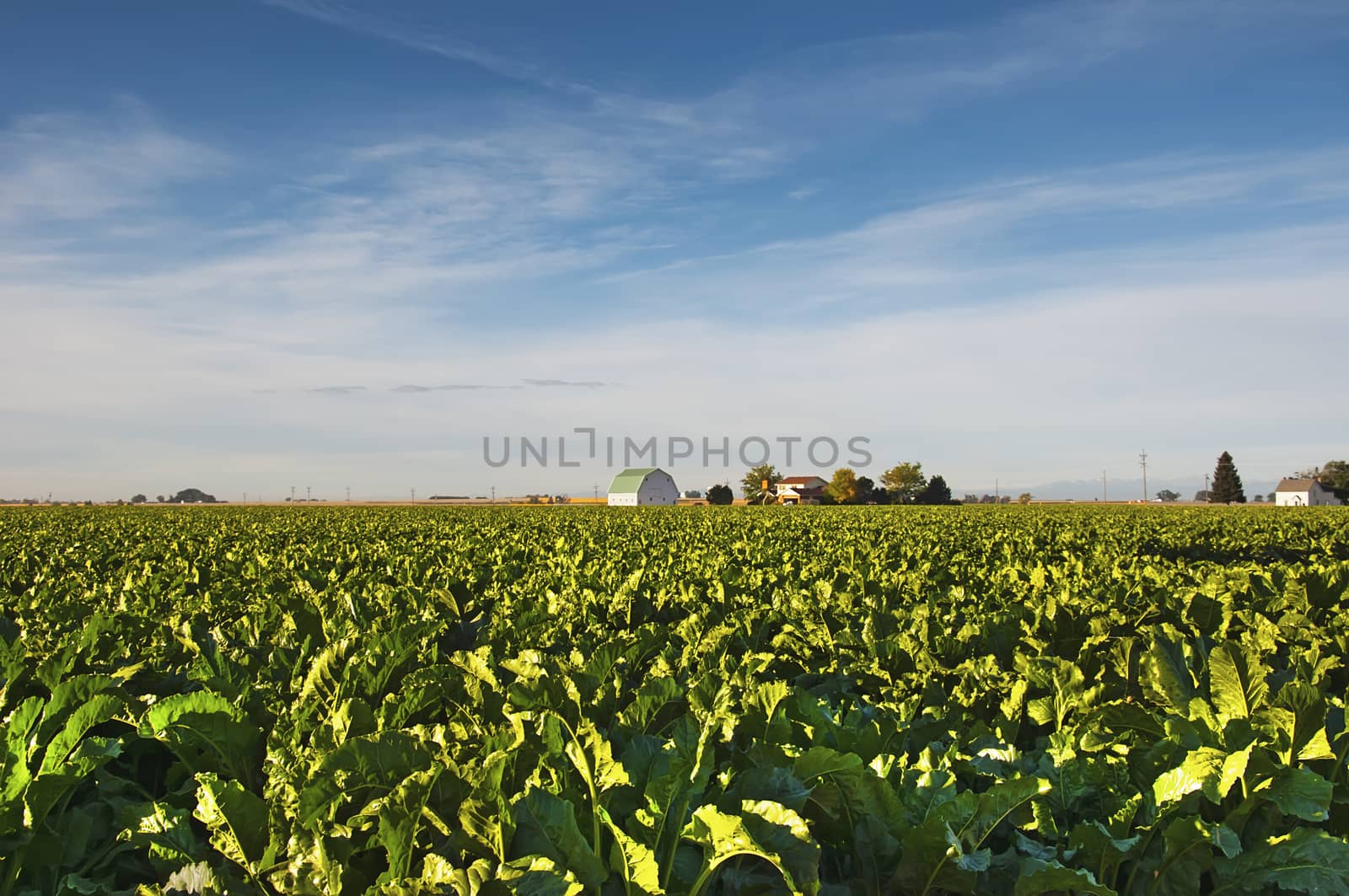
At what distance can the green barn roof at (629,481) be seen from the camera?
11244 centimetres

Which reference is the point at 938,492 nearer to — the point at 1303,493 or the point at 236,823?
the point at 1303,493

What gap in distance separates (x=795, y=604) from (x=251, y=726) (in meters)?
3.48

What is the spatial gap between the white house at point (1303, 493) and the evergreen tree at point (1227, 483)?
6032mm

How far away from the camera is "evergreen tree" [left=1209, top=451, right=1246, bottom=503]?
384 ft

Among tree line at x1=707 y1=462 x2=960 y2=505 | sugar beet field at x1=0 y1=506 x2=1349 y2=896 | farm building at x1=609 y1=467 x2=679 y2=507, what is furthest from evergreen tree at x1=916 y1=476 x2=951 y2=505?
sugar beet field at x1=0 y1=506 x2=1349 y2=896

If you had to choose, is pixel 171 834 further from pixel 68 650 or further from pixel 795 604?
pixel 795 604

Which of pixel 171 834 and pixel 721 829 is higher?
pixel 721 829

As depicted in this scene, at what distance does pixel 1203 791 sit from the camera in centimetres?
184

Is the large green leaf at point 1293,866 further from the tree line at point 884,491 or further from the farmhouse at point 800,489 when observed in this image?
the farmhouse at point 800,489

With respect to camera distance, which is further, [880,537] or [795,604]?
[880,537]

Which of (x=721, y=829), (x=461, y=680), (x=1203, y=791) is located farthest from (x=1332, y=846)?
(x=461, y=680)

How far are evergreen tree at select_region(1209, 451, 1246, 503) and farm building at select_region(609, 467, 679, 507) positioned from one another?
3034 inches

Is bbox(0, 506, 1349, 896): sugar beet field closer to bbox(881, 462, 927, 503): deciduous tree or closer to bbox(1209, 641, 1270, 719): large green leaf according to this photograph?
bbox(1209, 641, 1270, 719): large green leaf

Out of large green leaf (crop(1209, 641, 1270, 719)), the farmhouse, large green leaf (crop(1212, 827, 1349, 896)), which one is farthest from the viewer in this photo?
the farmhouse
